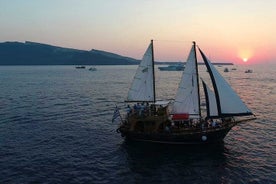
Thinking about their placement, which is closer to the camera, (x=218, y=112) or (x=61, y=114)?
(x=218, y=112)

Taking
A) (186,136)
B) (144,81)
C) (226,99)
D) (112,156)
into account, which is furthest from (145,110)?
(226,99)

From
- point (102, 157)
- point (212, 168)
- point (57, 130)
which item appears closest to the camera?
point (212, 168)

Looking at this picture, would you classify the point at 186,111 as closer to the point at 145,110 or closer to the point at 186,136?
the point at 186,136

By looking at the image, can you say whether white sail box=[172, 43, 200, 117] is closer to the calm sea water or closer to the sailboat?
the sailboat

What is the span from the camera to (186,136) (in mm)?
41438

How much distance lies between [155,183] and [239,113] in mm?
17248

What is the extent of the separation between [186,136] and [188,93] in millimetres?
6185

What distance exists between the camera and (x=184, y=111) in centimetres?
4338

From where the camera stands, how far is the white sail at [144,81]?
141ft

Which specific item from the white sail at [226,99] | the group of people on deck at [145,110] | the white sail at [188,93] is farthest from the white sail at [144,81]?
the white sail at [226,99]

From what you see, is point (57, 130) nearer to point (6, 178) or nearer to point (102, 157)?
point (102, 157)

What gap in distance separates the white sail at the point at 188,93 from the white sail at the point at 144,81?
405cm

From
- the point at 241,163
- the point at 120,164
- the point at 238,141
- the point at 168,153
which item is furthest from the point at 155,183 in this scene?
the point at 238,141

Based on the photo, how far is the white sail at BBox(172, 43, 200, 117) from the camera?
4212cm
